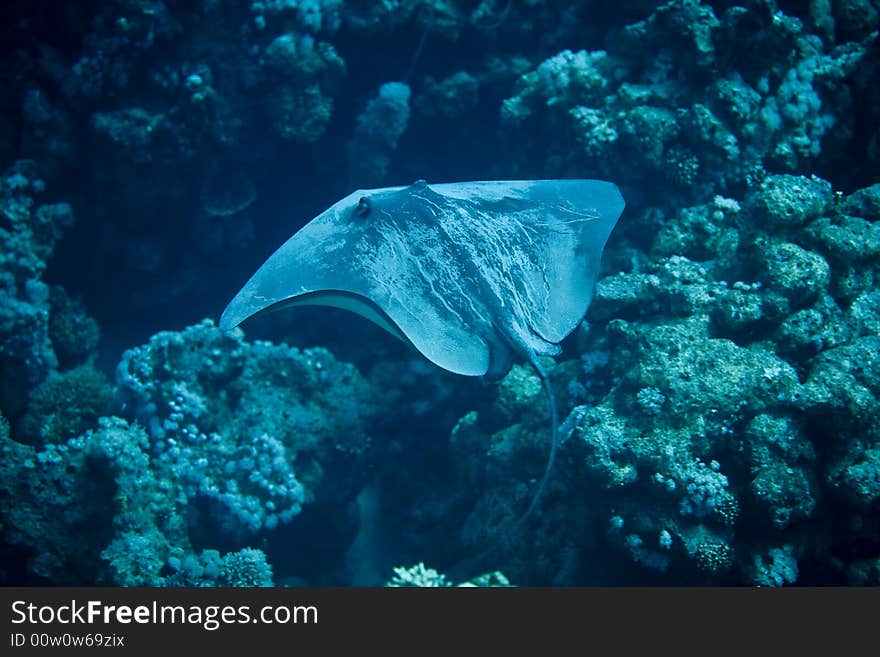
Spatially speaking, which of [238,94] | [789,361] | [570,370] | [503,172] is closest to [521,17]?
[503,172]

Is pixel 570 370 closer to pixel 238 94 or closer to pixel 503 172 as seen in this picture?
pixel 503 172

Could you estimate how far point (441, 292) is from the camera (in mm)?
3850

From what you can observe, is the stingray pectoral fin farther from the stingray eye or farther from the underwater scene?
the stingray eye

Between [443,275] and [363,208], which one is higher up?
[363,208]

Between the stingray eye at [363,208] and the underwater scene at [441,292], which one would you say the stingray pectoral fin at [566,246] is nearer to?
the underwater scene at [441,292]

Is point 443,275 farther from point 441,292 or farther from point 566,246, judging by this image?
point 566,246

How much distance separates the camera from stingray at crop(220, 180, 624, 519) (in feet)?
12.3

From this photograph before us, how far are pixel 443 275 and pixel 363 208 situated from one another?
83cm

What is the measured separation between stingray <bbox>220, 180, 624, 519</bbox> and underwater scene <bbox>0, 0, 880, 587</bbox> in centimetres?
3

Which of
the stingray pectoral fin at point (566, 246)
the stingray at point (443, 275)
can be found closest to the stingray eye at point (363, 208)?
the stingray at point (443, 275)

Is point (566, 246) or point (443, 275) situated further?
point (566, 246)

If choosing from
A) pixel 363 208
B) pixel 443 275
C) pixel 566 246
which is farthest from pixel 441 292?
pixel 566 246

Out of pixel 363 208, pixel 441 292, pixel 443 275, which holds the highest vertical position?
pixel 363 208

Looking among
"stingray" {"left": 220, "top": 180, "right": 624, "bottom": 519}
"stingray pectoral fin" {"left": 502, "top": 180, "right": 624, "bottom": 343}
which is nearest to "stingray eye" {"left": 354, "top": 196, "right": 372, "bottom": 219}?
"stingray" {"left": 220, "top": 180, "right": 624, "bottom": 519}
